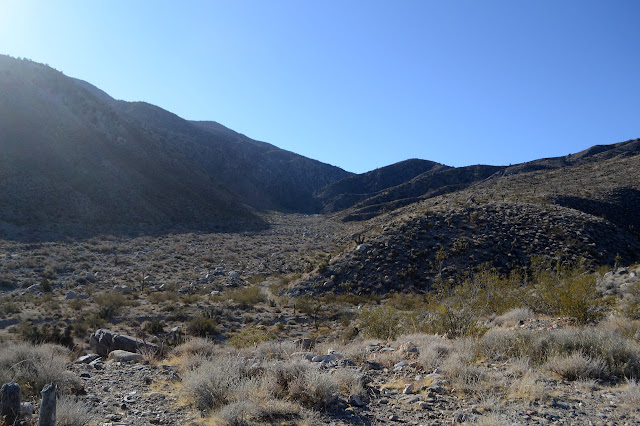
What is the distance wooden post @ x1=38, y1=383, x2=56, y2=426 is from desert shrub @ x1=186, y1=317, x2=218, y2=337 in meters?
8.96

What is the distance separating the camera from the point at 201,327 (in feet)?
43.0

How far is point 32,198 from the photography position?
122 feet

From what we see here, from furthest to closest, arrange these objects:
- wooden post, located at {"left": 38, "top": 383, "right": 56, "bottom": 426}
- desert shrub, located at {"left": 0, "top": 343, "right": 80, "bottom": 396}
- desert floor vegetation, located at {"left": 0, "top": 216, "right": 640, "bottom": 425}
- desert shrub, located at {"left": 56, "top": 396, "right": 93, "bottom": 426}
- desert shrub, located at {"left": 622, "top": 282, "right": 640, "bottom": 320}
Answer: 1. desert shrub, located at {"left": 622, "top": 282, "right": 640, "bottom": 320}
2. desert shrub, located at {"left": 0, "top": 343, "right": 80, "bottom": 396}
3. desert floor vegetation, located at {"left": 0, "top": 216, "right": 640, "bottom": 425}
4. desert shrub, located at {"left": 56, "top": 396, "right": 93, "bottom": 426}
5. wooden post, located at {"left": 38, "top": 383, "right": 56, "bottom": 426}

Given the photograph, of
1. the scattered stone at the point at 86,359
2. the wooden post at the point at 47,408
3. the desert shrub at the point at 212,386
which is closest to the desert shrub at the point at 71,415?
the wooden post at the point at 47,408

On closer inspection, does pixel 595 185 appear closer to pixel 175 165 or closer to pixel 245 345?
pixel 245 345

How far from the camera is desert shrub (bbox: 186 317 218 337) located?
12.9 metres

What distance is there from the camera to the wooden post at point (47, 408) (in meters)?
3.95

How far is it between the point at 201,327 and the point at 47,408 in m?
9.39

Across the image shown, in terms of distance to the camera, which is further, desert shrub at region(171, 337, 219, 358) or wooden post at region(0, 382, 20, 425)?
desert shrub at region(171, 337, 219, 358)

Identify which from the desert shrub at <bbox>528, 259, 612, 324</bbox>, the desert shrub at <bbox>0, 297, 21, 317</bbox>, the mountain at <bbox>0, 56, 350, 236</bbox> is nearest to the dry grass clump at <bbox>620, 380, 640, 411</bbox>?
the desert shrub at <bbox>528, 259, 612, 324</bbox>

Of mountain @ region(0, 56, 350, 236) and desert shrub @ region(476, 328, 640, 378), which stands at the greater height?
mountain @ region(0, 56, 350, 236)

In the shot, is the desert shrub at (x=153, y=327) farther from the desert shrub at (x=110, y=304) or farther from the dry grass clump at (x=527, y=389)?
the dry grass clump at (x=527, y=389)

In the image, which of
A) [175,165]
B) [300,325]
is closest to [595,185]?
[300,325]

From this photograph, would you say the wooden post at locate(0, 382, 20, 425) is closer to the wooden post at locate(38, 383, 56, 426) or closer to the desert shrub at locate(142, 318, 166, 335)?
the wooden post at locate(38, 383, 56, 426)
